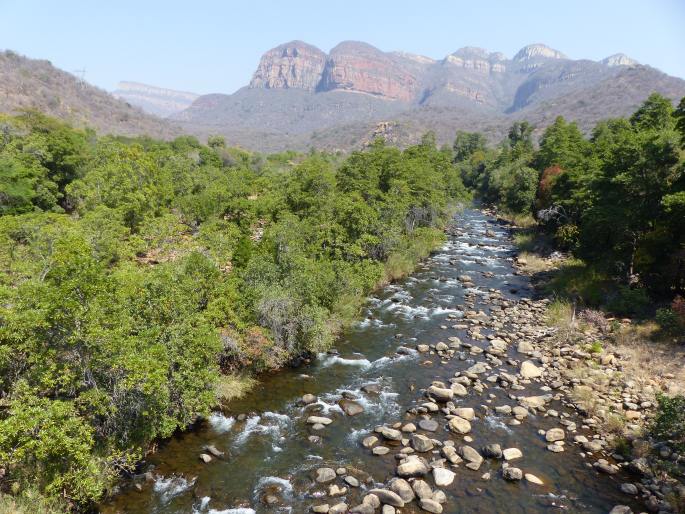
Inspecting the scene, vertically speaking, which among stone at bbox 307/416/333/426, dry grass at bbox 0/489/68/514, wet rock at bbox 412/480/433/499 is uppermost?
dry grass at bbox 0/489/68/514

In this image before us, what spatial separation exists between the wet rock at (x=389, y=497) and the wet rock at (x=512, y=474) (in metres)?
4.14

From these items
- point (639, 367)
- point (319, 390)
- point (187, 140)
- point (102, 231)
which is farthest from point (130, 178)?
point (187, 140)

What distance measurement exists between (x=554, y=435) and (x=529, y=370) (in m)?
5.53

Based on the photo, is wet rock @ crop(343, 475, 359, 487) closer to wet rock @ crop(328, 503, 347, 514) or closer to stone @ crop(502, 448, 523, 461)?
wet rock @ crop(328, 503, 347, 514)

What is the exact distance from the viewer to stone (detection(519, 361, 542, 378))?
22125 mm

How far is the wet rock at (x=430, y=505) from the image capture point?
13.6m

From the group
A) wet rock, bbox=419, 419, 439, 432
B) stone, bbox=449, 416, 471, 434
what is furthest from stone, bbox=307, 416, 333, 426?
stone, bbox=449, 416, 471, 434

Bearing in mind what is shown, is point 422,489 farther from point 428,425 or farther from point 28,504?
point 28,504

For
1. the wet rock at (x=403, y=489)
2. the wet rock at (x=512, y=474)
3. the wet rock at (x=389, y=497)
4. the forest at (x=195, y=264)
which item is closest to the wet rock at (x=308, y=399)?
the forest at (x=195, y=264)

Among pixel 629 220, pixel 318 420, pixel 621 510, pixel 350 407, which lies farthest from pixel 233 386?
pixel 629 220

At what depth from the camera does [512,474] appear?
1501cm

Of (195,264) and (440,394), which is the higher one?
(195,264)

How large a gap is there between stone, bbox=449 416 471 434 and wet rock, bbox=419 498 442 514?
4332 millimetres

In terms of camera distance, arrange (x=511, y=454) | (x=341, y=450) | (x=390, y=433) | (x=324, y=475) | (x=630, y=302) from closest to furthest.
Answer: (x=324, y=475) < (x=511, y=454) < (x=341, y=450) < (x=390, y=433) < (x=630, y=302)
